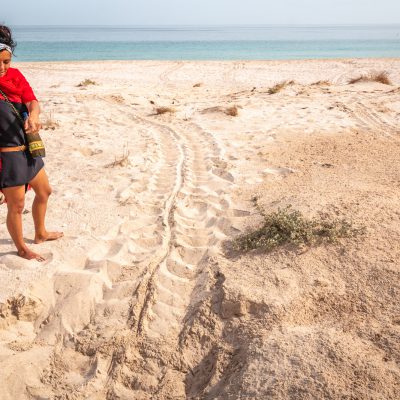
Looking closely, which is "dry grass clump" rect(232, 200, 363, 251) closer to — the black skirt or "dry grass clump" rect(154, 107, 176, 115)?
the black skirt

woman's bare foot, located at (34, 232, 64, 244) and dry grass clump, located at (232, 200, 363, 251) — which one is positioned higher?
dry grass clump, located at (232, 200, 363, 251)

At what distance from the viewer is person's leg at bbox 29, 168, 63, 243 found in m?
3.00

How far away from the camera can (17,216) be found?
Answer: 2.92 m

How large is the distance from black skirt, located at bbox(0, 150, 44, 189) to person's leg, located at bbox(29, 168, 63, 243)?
0.51ft

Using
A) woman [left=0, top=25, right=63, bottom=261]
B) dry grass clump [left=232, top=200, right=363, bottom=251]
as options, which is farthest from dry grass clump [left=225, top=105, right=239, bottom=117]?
woman [left=0, top=25, right=63, bottom=261]

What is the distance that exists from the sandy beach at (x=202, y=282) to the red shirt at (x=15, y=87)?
1243 mm

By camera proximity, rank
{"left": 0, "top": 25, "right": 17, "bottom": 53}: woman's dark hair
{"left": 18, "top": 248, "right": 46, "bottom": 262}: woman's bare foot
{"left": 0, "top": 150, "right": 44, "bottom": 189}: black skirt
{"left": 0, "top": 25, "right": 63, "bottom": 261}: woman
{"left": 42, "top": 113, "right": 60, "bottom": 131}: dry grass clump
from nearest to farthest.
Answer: {"left": 0, "top": 25, "right": 17, "bottom": 53}: woman's dark hair < {"left": 0, "top": 25, "right": 63, "bottom": 261}: woman < {"left": 0, "top": 150, "right": 44, "bottom": 189}: black skirt < {"left": 18, "top": 248, "right": 46, "bottom": 262}: woman's bare foot < {"left": 42, "top": 113, "right": 60, "bottom": 131}: dry grass clump

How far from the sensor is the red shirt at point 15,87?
2.60m

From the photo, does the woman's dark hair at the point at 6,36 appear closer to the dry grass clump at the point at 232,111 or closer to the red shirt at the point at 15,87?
the red shirt at the point at 15,87

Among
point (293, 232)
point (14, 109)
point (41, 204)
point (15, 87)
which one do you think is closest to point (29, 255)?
point (41, 204)

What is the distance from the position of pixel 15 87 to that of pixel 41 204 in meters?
0.93

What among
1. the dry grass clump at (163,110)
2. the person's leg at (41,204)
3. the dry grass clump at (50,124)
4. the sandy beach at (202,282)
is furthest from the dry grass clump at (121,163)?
the dry grass clump at (163,110)

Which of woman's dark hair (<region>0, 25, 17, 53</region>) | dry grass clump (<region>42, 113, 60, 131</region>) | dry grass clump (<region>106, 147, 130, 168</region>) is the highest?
woman's dark hair (<region>0, 25, 17, 53</region>)

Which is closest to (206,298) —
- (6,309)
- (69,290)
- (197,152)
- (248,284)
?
(248,284)
